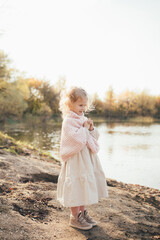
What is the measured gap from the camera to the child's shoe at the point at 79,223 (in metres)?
2.93

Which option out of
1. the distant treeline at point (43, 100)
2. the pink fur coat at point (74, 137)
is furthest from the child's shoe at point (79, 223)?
the distant treeline at point (43, 100)

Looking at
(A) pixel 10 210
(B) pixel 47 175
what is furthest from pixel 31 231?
(B) pixel 47 175

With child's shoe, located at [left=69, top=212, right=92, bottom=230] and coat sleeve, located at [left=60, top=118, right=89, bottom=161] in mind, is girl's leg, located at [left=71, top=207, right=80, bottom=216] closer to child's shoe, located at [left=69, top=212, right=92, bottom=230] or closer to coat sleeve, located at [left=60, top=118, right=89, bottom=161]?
child's shoe, located at [left=69, top=212, right=92, bottom=230]

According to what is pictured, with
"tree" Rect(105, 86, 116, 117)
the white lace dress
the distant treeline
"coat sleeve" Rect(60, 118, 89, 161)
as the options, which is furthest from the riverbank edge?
"tree" Rect(105, 86, 116, 117)

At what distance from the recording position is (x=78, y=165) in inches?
116

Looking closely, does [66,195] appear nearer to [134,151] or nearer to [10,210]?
[10,210]

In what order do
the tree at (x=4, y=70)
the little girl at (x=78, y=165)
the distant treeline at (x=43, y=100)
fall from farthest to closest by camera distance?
the distant treeline at (x=43, y=100) → the tree at (x=4, y=70) → the little girl at (x=78, y=165)

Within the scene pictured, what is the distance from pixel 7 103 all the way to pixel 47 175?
58.5 feet

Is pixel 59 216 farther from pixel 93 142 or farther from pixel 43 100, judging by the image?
pixel 43 100

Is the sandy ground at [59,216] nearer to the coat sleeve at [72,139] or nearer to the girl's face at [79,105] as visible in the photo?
the coat sleeve at [72,139]

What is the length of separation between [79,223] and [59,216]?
0.41m

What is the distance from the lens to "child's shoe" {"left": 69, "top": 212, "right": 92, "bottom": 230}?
2.93 m

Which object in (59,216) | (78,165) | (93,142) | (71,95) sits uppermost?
(71,95)

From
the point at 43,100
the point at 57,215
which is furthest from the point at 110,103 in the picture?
the point at 57,215
